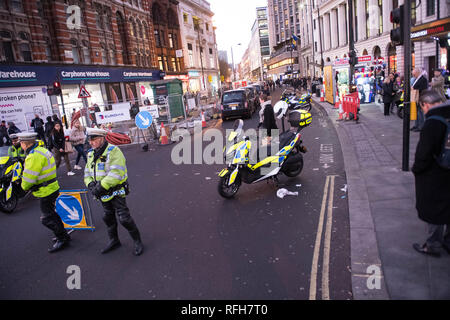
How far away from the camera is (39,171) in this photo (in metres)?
5.14

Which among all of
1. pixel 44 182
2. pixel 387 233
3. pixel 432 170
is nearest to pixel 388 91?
pixel 387 233

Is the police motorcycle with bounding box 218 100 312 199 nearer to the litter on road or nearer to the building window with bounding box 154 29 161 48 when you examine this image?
the litter on road

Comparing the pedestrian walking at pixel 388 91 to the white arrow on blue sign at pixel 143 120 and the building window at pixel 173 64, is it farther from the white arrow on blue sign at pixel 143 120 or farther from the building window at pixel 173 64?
the building window at pixel 173 64

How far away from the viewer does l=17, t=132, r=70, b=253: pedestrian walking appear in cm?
507

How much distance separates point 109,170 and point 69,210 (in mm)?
1786

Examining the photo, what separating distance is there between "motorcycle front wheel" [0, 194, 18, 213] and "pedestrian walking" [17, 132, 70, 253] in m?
2.86

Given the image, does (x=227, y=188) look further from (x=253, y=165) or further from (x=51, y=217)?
(x=51, y=217)

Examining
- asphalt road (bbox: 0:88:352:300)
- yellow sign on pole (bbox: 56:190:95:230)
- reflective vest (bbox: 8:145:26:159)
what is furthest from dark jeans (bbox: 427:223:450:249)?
reflective vest (bbox: 8:145:26:159)

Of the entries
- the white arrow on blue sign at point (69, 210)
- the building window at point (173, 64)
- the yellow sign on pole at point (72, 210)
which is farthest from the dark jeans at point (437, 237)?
the building window at point (173, 64)

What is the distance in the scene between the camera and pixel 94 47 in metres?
30.6

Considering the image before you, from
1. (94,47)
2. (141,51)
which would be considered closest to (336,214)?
(94,47)

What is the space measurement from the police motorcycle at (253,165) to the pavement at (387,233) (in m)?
1.38
